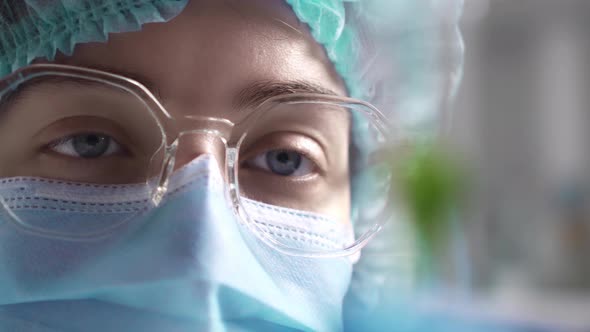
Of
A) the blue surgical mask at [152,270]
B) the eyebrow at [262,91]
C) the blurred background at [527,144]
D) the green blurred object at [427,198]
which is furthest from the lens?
the blurred background at [527,144]

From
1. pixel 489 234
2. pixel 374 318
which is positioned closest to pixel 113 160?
pixel 374 318

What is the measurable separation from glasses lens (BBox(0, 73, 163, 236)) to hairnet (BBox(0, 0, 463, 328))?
0.19ft

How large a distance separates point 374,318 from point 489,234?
7.78 feet

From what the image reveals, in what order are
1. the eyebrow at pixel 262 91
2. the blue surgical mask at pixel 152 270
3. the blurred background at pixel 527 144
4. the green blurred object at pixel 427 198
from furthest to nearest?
the blurred background at pixel 527 144 < the green blurred object at pixel 427 198 < the eyebrow at pixel 262 91 < the blue surgical mask at pixel 152 270

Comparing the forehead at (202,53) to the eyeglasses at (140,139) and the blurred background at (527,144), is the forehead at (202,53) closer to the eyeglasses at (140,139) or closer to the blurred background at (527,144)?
the eyeglasses at (140,139)

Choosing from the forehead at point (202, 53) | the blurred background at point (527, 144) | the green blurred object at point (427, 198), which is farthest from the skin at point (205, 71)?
the blurred background at point (527, 144)

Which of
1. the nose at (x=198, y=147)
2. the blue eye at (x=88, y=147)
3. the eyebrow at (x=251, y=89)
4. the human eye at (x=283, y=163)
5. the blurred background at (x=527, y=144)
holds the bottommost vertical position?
the nose at (x=198, y=147)

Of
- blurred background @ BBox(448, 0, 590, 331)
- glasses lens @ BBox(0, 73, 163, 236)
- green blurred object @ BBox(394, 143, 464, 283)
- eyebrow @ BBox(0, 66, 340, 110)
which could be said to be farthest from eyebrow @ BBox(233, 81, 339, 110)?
blurred background @ BBox(448, 0, 590, 331)

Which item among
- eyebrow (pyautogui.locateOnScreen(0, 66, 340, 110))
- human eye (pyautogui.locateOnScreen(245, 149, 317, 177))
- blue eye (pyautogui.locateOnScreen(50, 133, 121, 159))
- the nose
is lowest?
the nose

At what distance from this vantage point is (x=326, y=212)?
2.61ft

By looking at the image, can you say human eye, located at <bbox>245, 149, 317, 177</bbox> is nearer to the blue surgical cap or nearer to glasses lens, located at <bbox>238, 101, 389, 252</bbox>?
glasses lens, located at <bbox>238, 101, 389, 252</bbox>

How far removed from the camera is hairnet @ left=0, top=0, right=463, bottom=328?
0.66m

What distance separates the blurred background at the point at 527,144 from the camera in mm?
3031

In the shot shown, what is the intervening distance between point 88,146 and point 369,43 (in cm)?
44
